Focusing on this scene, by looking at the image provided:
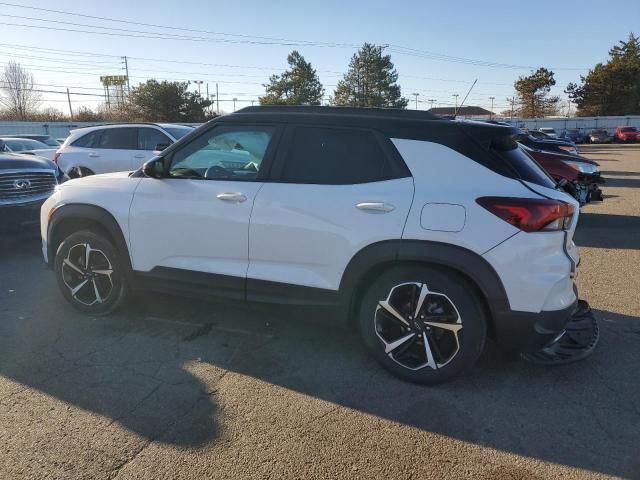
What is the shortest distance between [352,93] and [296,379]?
64.7 meters

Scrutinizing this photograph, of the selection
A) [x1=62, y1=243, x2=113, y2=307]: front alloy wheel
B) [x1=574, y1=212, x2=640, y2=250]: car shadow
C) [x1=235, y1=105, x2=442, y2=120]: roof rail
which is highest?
[x1=235, y1=105, x2=442, y2=120]: roof rail

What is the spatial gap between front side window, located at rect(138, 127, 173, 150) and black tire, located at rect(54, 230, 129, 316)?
20.4 ft

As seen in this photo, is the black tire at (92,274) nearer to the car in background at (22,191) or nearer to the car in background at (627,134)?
the car in background at (22,191)

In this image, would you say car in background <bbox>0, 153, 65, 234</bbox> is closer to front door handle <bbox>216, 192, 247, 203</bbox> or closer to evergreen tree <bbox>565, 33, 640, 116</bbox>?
front door handle <bbox>216, 192, 247, 203</bbox>

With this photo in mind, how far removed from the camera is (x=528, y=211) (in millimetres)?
3127

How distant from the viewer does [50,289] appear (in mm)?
5547

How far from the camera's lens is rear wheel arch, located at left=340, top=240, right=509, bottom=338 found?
319cm

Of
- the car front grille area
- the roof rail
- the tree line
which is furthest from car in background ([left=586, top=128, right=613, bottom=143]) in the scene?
the roof rail

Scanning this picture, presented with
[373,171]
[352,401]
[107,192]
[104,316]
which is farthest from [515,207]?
[104,316]

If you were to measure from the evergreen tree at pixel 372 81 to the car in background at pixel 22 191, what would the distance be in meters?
58.3

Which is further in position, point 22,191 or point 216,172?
point 22,191

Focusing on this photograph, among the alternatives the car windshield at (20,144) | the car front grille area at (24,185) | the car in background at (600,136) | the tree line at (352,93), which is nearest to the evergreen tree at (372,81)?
the tree line at (352,93)

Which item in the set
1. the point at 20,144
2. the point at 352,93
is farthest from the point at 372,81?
the point at 20,144

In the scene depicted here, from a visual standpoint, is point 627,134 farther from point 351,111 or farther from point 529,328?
point 529,328
